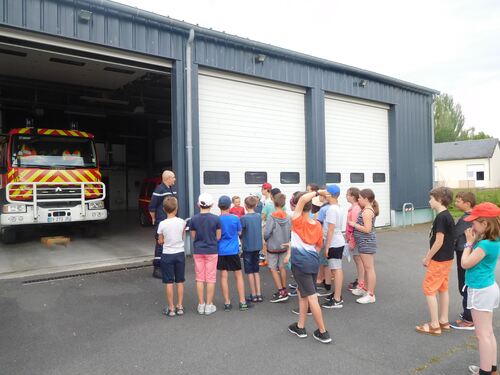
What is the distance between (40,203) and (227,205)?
240 inches

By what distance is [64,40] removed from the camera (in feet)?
23.8

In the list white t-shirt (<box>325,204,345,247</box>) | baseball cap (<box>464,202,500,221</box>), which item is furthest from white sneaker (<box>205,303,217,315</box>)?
baseball cap (<box>464,202,500,221</box>)

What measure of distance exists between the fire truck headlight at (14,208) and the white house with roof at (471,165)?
4651 centimetres

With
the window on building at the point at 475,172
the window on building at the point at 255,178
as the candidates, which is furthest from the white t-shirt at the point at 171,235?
the window on building at the point at 475,172

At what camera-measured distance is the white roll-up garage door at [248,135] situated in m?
9.17

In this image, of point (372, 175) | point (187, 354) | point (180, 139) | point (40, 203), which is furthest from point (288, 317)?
point (372, 175)

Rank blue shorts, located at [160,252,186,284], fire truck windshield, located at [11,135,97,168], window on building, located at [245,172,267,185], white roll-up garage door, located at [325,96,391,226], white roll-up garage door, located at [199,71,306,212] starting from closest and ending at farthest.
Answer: blue shorts, located at [160,252,186,284]
white roll-up garage door, located at [199,71,306,212]
fire truck windshield, located at [11,135,97,168]
window on building, located at [245,172,267,185]
white roll-up garage door, located at [325,96,391,226]

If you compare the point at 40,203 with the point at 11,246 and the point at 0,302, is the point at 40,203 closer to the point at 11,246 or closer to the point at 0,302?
the point at 11,246

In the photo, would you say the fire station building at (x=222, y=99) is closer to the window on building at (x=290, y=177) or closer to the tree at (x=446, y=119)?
the window on building at (x=290, y=177)

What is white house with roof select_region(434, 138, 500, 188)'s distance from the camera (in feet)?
156

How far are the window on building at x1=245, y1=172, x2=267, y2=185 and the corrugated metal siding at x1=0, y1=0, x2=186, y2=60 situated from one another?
3.33m

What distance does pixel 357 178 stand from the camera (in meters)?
12.7

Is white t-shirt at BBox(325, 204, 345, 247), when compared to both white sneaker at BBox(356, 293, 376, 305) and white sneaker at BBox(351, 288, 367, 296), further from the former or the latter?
white sneaker at BBox(351, 288, 367, 296)

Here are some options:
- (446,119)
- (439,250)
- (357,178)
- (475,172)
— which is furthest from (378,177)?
(446,119)
